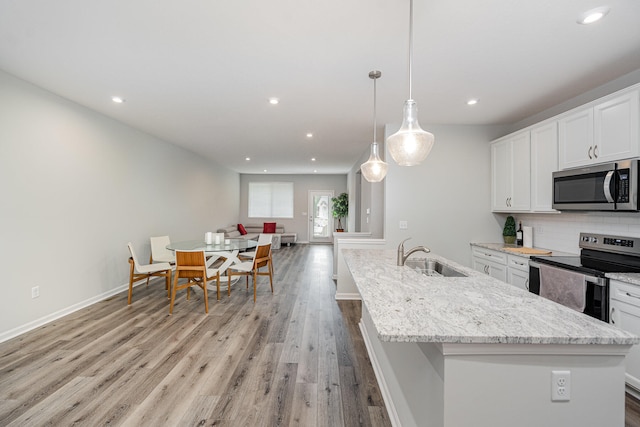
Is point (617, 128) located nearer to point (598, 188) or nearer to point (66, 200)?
point (598, 188)

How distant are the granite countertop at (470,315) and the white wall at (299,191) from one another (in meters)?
9.03

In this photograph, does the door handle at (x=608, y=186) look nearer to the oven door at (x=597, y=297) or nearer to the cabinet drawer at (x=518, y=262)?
the oven door at (x=597, y=297)

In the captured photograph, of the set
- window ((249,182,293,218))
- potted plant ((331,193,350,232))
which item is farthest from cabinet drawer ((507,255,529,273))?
window ((249,182,293,218))

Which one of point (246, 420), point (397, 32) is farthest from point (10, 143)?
point (397, 32)

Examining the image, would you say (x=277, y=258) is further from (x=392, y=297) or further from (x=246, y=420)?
(x=392, y=297)

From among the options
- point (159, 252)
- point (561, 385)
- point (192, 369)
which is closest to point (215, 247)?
point (159, 252)

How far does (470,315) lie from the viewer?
1.29 meters

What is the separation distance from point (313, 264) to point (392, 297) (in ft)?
18.1

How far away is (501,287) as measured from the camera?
1.74 meters

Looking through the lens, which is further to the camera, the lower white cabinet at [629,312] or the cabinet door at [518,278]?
the cabinet door at [518,278]

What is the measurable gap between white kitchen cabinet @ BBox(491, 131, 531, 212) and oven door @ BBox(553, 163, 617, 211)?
506 mm

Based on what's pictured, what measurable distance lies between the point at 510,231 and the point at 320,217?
7.47 meters

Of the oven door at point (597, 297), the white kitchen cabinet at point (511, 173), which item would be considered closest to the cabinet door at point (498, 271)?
the white kitchen cabinet at point (511, 173)

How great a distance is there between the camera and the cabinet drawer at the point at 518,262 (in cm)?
316
